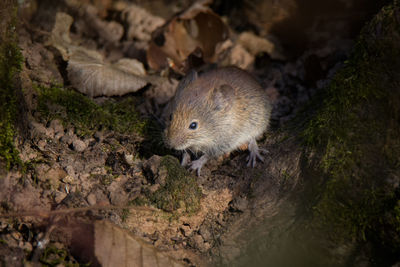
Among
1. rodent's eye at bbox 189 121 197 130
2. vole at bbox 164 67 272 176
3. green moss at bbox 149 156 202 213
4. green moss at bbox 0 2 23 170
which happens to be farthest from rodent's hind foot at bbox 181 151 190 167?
green moss at bbox 0 2 23 170

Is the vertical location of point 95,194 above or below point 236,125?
below

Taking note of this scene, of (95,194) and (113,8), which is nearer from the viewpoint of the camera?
(95,194)

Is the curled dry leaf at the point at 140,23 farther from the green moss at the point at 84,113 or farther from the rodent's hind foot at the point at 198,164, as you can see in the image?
the rodent's hind foot at the point at 198,164

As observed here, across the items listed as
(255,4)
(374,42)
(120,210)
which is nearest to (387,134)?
(374,42)

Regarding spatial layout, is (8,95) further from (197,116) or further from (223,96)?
(223,96)

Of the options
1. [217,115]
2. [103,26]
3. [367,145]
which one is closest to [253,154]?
[217,115]

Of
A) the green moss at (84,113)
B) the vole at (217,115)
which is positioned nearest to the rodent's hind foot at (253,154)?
the vole at (217,115)

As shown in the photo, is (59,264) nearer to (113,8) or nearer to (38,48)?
(38,48)

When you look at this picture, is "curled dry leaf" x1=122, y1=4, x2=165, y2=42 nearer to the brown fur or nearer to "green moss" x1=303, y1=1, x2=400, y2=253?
the brown fur
